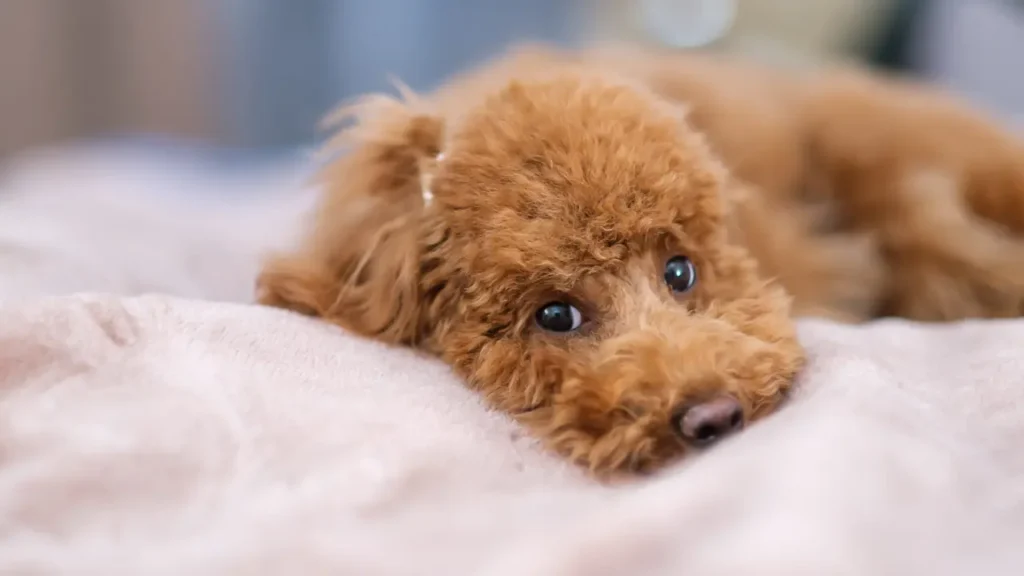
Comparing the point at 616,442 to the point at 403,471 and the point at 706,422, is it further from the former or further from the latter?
the point at 403,471

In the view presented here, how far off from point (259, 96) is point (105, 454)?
112 inches

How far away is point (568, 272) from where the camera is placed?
104 centimetres

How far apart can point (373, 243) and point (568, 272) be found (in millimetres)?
270

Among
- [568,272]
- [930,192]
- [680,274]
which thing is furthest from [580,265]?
[930,192]

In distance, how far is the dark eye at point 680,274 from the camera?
1.12m

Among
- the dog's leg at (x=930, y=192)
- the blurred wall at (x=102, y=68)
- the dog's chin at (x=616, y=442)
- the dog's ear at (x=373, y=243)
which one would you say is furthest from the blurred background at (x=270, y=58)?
the dog's chin at (x=616, y=442)

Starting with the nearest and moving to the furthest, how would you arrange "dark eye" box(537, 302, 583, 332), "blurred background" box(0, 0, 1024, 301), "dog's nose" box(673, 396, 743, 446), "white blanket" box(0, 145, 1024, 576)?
"white blanket" box(0, 145, 1024, 576) → "dog's nose" box(673, 396, 743, 446) → "dark eye" box(537, 302, 583, 332) → "blurred background" box(0, 0, 1024, 301)

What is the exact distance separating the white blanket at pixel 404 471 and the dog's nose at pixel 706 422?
0.15ft

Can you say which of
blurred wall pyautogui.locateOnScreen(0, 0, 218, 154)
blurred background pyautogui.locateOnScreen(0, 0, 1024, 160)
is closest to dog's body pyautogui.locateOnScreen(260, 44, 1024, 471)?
blurred background pyautogui.locateOnScreen(0, 0, 1024, 160)

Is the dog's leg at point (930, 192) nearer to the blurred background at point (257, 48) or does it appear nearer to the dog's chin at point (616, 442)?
the dog's chin at point (616, 442)

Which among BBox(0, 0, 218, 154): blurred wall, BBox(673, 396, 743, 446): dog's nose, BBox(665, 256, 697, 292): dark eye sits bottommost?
BBox(0, 0, 218, 154): blurred wall

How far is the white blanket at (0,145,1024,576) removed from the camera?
706mm

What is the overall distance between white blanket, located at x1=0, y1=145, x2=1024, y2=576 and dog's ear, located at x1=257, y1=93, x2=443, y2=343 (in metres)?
0.10

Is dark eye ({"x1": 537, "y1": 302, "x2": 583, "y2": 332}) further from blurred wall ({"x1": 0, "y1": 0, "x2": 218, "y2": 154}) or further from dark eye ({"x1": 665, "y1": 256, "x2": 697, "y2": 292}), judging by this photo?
blurred wall ({"x1": 0, "y1": 0, "x2": 218, "y2": 154})
